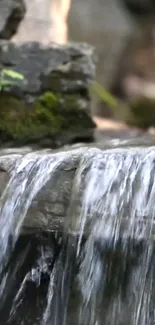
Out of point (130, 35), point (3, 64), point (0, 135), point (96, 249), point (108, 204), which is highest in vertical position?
point (130, 35)

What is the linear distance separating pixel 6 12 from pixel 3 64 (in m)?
0.42

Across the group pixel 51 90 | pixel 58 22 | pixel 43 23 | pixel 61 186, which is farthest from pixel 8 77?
pixel 58 22

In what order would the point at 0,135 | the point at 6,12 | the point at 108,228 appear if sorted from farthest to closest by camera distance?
the point at 6,12 < the point at 0,135 < the point at 108,228

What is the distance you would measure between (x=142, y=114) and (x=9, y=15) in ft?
19.9

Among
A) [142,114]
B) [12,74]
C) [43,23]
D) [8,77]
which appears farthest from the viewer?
[142,114]

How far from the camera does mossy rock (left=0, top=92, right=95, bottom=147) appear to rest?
13.8 ft

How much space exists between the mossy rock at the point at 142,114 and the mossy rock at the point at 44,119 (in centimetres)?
561

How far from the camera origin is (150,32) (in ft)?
45.5

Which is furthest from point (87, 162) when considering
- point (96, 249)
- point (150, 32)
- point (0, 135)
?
point (150, 32)

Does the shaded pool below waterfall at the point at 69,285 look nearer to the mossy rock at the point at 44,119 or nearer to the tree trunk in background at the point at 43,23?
the mossy rock at the point at 44,119

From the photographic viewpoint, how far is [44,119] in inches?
170

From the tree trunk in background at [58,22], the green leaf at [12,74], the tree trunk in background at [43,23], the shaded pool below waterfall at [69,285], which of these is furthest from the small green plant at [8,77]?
the tree trunk in background at [58,22]

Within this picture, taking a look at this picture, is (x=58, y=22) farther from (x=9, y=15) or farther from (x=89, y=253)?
(x=89, y=253)

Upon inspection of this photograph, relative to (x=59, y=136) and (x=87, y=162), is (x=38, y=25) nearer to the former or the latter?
(x=59, y=136)
